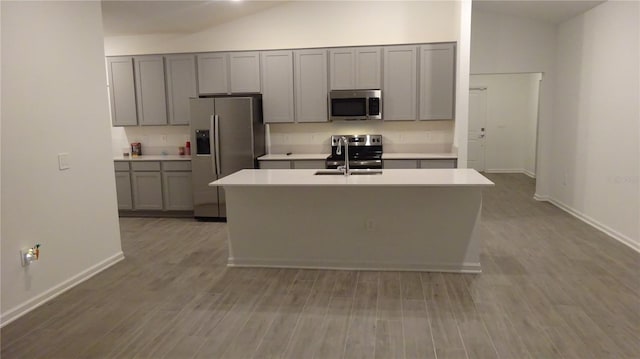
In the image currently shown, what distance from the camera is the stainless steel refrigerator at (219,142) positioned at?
19.3 feet

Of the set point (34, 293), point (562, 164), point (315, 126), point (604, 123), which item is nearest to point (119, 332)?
point (34, 293)

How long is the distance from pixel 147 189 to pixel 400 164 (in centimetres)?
358

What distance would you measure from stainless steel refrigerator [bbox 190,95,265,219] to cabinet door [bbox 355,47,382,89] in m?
1.46

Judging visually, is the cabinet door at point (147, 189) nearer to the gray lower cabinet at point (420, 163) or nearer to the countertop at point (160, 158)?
the countertop at point (160, 158)

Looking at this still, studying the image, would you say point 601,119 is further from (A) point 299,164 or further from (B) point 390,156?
(A) point 299,164

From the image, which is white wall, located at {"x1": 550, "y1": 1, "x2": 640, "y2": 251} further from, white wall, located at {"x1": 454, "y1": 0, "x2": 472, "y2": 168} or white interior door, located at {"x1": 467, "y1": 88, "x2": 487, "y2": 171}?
white interior door, located at {"x1": 467, "y1": 88, "x2": 487, "y2": 171}

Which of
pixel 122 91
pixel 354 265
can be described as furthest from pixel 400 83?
pixel 122 91

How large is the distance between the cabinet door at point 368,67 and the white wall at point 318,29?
218mm

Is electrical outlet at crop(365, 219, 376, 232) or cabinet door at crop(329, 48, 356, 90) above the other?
cabinet door at crop(329, 48, 356, 90)

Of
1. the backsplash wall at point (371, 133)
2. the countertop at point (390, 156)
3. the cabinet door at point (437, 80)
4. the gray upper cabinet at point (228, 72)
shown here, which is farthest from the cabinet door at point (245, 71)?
the cabinet door at point (437, 80)

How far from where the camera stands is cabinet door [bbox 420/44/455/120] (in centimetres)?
584

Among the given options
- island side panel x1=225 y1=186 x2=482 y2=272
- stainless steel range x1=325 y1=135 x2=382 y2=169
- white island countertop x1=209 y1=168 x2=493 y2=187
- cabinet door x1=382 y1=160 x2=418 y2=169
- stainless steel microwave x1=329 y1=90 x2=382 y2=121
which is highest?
stainless steel microwave x1=329 y1=90 x2=382 y2=121

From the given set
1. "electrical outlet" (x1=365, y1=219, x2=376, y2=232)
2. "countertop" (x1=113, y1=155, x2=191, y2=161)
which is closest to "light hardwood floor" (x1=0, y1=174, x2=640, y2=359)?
"electrical outlet" (x1=365, y1=219, x2=376, y2=232)

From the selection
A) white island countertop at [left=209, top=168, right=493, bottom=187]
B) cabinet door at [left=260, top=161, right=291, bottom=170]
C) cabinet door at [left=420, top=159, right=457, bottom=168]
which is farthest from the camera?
cabinet door at [left=260, top=161, right=291, bottom=170]
